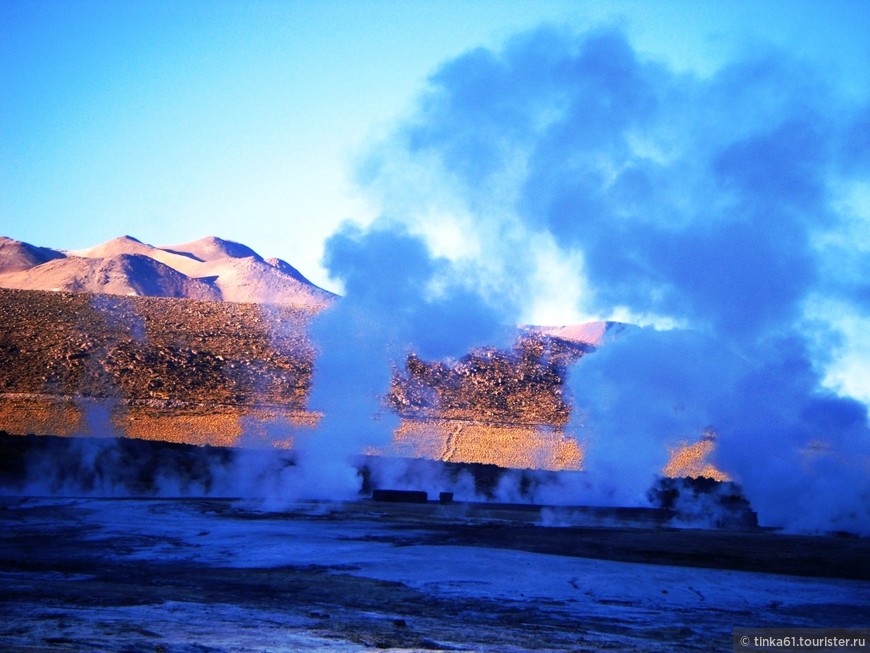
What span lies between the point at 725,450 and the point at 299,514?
1444 centimetres

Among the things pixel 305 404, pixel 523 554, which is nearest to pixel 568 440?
pixel 305 404

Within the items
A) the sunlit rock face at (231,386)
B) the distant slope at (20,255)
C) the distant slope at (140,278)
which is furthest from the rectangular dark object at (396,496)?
the distant slope at (20,255)

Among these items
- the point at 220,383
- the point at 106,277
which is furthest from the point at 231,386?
the point at 106,277

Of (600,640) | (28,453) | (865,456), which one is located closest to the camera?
(600,640)

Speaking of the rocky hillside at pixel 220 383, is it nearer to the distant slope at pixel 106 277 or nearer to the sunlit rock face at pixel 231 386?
the sunlit rock face at pixel 231 386

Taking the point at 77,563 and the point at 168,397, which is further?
the point at 168,397

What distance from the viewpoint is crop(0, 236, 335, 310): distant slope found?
14262 centimetres

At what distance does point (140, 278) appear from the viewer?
151250 mm

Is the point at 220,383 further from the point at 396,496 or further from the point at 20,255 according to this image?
the point at 20,255

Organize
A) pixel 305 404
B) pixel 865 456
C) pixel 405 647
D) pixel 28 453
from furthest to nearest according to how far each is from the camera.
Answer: pixel 305 404 < pixel 28 453 < pixel 865 456 < pixel 405 647

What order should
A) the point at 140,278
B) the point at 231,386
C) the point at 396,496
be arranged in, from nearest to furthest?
the point at 396,496
the point at 231,386
the point at 140,278

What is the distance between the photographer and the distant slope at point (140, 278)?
143 meters

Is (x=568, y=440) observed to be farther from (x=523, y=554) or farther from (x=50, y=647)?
(x=50, y=647)

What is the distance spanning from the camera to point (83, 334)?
204 feet
